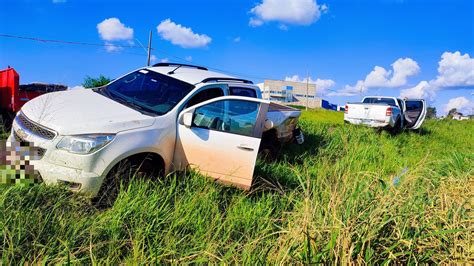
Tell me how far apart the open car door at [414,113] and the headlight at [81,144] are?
48.1ft


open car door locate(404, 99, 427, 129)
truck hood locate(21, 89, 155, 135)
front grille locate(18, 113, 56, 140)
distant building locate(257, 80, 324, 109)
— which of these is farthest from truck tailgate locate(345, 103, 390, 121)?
distant building locate(257, 80, 324, 109)

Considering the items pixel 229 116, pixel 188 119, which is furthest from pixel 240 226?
pixel 229 116

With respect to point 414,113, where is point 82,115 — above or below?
below

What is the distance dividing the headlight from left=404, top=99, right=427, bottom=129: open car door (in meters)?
14.7

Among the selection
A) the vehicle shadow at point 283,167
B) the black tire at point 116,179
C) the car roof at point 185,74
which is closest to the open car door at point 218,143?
the vehicle shadow at point 283,167

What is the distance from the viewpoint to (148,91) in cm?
544

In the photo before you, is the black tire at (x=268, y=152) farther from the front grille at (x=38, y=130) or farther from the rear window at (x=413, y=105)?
the rear window at (x=413, y=105)

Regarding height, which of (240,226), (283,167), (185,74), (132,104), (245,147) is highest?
(185,74)

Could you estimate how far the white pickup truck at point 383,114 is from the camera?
12.8 m

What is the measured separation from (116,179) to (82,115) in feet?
2.85

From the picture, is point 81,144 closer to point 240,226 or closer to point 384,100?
point 240,226

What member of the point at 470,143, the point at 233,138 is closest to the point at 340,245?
the point at 233,138

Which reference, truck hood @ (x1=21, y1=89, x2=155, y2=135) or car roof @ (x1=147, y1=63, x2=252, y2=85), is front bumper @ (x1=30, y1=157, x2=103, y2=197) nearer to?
truck hood @ (x1=21, y1=89, x2=155, y2=135)

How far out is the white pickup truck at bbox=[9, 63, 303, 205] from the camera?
3799mm
